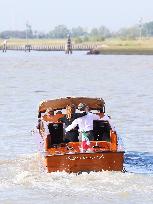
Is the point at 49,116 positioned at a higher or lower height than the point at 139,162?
higher

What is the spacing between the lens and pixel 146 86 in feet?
213

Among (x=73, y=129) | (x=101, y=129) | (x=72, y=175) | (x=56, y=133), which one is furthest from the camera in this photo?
(x=101, y=129)

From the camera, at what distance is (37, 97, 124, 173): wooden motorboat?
21.6 m

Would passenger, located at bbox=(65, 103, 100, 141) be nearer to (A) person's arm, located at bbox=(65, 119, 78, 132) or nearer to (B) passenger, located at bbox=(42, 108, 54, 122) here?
(A) person's arm, located at bbox=(65, 119, 78, 132)

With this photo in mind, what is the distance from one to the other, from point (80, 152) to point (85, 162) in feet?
0.89

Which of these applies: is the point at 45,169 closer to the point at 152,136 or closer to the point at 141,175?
the point at 141,175

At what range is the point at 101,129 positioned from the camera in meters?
24.6

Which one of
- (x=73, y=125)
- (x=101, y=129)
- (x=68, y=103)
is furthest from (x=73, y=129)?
(x=68, y=103)

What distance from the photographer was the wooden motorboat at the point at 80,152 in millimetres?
21594

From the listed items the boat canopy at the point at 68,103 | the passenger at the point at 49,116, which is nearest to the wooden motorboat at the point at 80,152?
the passenger at the point at 49,116

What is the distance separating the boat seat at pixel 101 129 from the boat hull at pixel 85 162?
8.55 feet

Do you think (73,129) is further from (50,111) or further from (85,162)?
(50,111)

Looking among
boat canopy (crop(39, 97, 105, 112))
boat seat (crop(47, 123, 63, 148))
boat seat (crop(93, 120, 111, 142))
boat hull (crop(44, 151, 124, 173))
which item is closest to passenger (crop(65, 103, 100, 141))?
boat seat (crop(47, 123, 63, 148))

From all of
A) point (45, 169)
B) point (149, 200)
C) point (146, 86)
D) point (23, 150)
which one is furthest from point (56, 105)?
point (146, 86)
